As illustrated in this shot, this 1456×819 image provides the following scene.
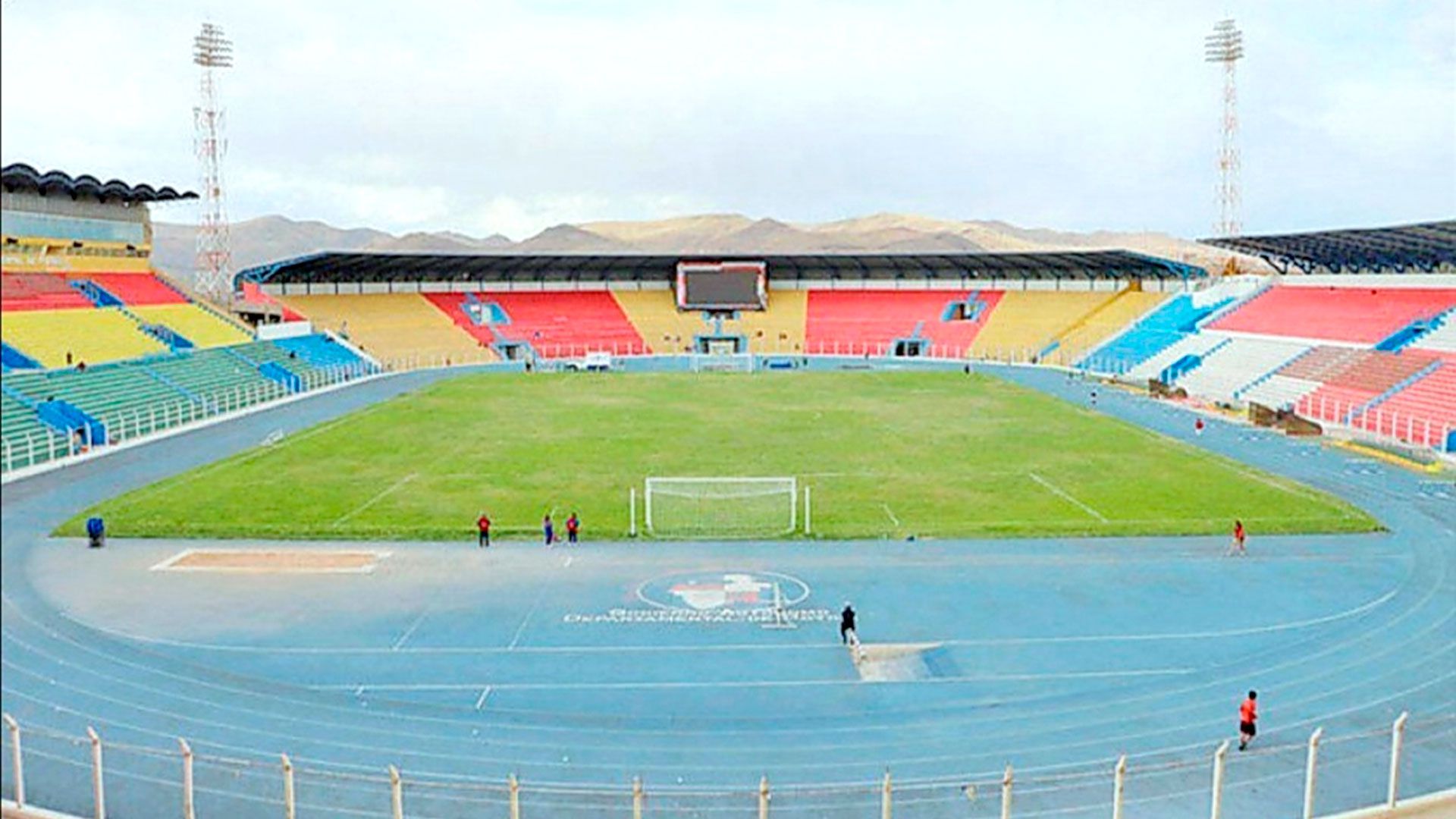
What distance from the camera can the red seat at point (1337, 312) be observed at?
5662 centimetres

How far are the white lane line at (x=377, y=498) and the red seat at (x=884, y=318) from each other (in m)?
58.1

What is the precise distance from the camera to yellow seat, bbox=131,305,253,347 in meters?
57.1

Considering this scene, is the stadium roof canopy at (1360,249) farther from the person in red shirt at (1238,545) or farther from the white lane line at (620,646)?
the white lane line at (620,646)

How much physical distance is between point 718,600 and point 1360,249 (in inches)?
2083

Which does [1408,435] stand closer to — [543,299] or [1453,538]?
[1453,538]

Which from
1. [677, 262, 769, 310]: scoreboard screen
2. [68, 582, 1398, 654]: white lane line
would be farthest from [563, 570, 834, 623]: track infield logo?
[677, 262, 769, 310]: scoreboard screen

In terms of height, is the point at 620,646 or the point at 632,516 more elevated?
the point at 632,516

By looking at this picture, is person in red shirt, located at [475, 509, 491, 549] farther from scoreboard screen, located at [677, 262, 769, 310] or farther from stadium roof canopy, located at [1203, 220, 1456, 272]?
scoreboard screen, located at [677, 262, 769, 310]

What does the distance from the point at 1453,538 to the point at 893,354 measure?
6201 centimetres

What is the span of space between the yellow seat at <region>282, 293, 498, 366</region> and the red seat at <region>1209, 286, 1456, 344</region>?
4955cm

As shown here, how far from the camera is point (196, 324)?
197 feet

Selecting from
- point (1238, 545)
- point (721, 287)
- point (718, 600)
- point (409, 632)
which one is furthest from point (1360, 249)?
point (409, 632)

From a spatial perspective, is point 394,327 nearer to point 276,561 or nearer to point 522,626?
point 276,561

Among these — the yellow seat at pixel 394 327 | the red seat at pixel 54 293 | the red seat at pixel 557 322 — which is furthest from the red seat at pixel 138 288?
the red seat at pixel 557 322
